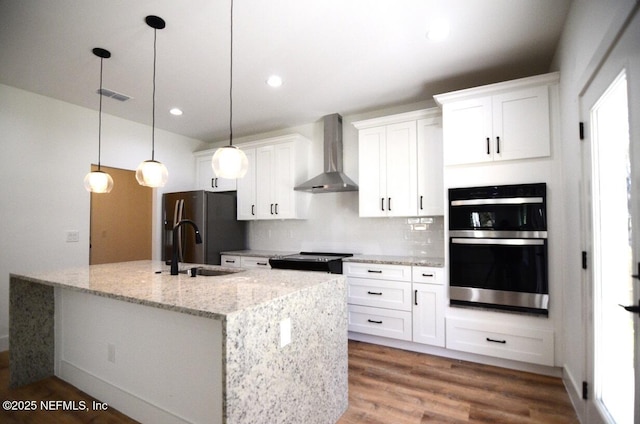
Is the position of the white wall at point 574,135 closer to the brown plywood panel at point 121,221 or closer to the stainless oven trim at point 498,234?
the stainless oven trim at point 498,234

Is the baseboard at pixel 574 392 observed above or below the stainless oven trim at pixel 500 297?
below

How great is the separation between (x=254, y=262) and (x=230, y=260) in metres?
0.40

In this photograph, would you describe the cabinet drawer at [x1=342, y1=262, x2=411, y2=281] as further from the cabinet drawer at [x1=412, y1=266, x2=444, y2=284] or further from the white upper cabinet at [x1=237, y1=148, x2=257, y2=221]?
the white upper cabinet at [x1=237, y1=148, x2=257, y2=221]

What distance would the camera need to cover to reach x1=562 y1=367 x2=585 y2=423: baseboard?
1.94 meters

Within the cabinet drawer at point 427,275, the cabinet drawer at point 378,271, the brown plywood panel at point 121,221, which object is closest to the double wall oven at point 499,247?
the cabinet drawer at point 427,275

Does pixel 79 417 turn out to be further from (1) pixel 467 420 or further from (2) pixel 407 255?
(2) pixel 407 255

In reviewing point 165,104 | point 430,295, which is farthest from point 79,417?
point 165,104

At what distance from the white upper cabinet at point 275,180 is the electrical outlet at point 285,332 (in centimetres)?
263

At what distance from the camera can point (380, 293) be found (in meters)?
3.23

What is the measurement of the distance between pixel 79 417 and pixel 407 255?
3.19 meters

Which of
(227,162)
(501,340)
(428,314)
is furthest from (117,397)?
(501,340)

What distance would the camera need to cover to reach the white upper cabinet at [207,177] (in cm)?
476

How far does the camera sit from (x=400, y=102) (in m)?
3.66

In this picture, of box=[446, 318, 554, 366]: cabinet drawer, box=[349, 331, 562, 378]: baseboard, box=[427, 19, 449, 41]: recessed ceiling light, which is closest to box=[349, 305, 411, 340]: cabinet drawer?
box=[349, 331, 562, 378]: baseboard
